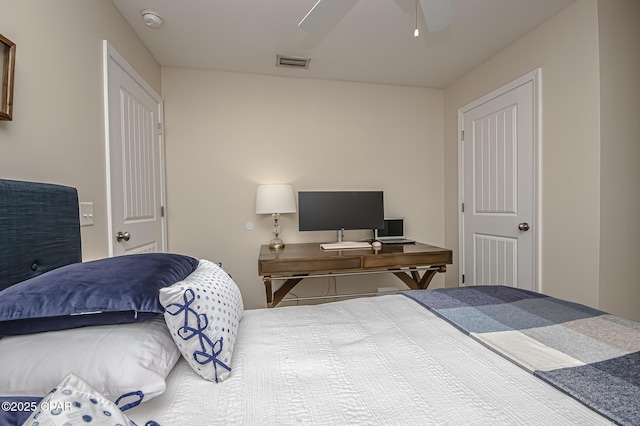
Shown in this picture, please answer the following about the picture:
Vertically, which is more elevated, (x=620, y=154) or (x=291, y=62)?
(x=291, y=62)

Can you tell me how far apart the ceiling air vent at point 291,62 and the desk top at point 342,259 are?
1.63 metres

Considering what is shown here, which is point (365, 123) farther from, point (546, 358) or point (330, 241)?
point (546, 358)

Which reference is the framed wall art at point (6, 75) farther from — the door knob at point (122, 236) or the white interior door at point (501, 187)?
the white interior door at point (501, 187)

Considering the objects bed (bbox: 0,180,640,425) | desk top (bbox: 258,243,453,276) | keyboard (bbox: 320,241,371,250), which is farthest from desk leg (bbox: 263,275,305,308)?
bed (bbox: 0,180,640,425)

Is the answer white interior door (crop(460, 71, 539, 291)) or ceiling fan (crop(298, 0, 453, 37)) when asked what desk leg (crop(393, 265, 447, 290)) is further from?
ceiling fan (crop(298, 0, 453, 37))

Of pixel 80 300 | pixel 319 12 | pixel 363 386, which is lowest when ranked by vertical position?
pixel 363 386

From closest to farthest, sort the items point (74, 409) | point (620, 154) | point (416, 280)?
point (74, 409)
point (620, 154)
point (416, 280)

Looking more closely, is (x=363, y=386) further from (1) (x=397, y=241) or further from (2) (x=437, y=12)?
(1) (x=397, y=241)

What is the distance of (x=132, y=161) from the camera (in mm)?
2125

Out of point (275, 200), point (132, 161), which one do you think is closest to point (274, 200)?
point (275, 200)

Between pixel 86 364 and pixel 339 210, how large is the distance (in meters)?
2.36

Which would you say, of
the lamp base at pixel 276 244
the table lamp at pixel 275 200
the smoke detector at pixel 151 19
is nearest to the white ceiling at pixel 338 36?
the smoke detector at pixel 151 19

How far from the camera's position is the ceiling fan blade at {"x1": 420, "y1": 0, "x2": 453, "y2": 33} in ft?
4.73

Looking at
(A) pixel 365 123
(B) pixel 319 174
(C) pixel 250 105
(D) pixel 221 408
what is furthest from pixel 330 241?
(D) pixel 221 408
